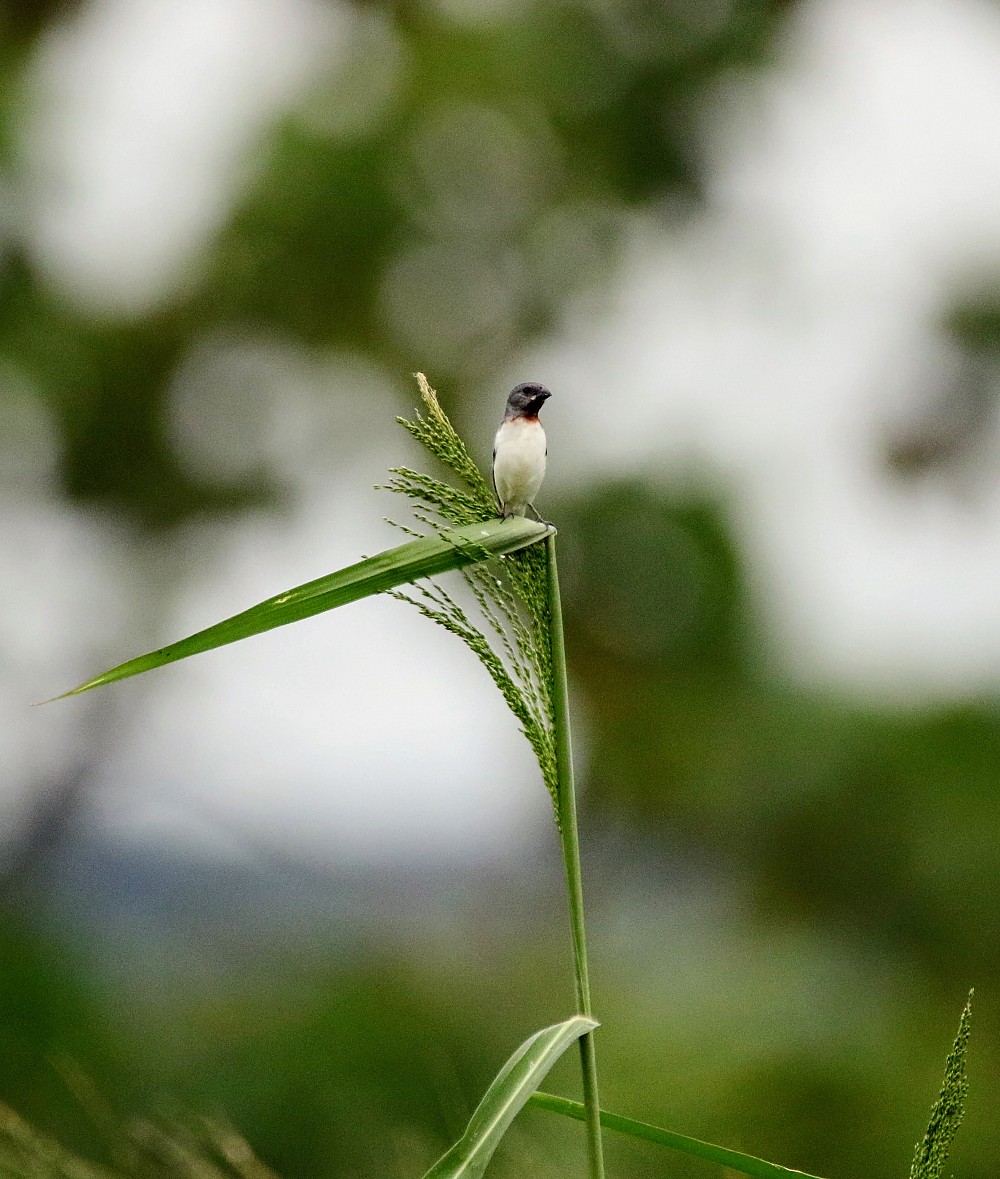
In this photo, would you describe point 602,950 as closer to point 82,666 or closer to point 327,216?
point 82,666

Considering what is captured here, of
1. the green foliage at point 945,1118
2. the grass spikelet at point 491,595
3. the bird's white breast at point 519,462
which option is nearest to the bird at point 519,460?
the bird's white breast at point 519,462

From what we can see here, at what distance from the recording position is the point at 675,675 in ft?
16.3

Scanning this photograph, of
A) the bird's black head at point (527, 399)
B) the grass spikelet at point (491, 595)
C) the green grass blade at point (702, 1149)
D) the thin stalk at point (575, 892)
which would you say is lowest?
the green grass blade at point (702, 1149)

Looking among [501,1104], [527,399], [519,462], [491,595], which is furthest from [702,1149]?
[527,399]

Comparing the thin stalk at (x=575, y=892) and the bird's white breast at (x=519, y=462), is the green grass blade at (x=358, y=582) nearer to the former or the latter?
the thin stalk at (x=575, y=892)

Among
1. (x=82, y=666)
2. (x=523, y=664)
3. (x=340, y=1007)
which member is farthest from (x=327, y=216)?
(x=523, y=664)

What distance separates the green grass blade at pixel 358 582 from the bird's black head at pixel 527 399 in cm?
109

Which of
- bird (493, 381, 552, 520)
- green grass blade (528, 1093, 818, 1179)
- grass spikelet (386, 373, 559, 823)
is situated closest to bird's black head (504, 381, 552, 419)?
bird (493, 381, 552, 520)

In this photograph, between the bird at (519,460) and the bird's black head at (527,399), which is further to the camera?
the bird's black head at (527,399)

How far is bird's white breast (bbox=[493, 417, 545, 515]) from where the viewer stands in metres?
1.84

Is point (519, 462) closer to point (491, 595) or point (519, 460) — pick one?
point (519, 460)

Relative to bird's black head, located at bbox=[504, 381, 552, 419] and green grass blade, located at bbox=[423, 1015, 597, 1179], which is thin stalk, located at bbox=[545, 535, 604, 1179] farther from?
bird's black head, located at bbox=[504, 381, 552, 419]

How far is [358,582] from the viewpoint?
87cm

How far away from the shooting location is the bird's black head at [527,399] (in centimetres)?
198
